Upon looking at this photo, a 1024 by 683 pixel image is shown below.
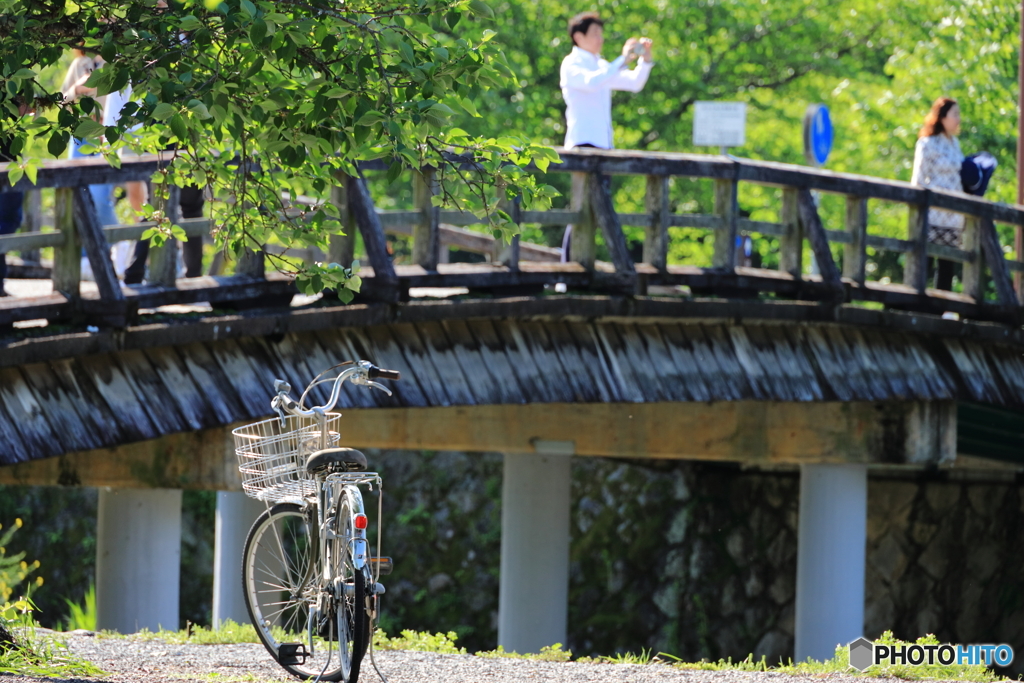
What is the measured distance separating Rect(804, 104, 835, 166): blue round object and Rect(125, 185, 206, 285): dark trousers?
615 cm

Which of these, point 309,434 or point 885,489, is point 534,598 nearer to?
point 885,489

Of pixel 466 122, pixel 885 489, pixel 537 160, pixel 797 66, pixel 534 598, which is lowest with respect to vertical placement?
pixel 534 598

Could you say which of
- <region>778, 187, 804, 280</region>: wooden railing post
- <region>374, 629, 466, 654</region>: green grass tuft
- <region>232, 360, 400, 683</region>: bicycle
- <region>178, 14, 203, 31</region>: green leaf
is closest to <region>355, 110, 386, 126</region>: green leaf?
<region>178, 14, 203, 31</region>: green leaf

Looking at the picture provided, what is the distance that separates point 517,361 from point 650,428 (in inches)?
77.4

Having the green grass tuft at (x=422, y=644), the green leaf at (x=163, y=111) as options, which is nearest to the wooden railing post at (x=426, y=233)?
the green grass tuft at (x=422, y=644)

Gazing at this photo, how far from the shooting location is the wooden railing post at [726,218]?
31.9 feet

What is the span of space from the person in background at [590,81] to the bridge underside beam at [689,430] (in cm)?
134

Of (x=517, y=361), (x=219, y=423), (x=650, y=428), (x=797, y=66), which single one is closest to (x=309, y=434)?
(x=219, y=423)

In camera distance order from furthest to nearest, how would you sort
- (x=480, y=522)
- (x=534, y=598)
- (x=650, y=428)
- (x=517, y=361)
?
(x=480, y=522) < (x=534, y=598) < (x=650, y=428) < (x=517, y=361)

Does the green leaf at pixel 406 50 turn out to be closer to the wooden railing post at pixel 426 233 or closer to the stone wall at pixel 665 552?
the wooden railing post at pixel 426 233

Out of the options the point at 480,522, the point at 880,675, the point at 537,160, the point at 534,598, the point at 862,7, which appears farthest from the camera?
the point at 862,7

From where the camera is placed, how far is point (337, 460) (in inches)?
215

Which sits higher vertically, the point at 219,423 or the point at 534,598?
the point at 219,423

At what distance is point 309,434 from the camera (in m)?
5.66
